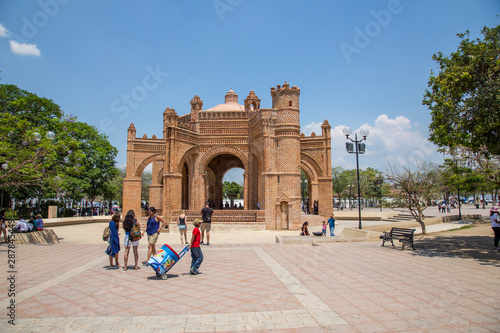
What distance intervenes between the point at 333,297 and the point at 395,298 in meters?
1.01

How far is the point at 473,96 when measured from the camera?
28.2ft

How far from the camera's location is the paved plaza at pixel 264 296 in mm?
4047

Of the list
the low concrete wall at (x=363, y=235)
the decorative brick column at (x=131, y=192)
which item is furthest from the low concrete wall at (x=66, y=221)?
the low concrete wall at (x=363, y=235)

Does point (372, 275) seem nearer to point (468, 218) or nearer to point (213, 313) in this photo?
point (213, 313)

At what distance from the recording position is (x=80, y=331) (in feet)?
12.7

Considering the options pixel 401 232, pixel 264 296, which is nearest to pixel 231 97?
pixel 401 232

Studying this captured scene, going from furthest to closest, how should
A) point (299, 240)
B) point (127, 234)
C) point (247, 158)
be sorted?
point (247, 158) → point (299, 240) → point (127, 234)

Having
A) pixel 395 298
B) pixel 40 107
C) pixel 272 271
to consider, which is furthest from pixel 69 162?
pixel 395 298

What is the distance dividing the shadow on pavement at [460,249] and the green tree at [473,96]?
305 cm

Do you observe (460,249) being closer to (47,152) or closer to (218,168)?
(47,152)

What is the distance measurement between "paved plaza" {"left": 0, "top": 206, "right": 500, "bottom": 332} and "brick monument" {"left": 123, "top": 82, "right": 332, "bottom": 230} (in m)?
11.2

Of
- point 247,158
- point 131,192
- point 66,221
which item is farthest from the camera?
point 131,192

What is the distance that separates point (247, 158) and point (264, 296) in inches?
696

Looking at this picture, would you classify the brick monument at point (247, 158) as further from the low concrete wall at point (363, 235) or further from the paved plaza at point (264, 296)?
the paved plaza at point (264, 296)
